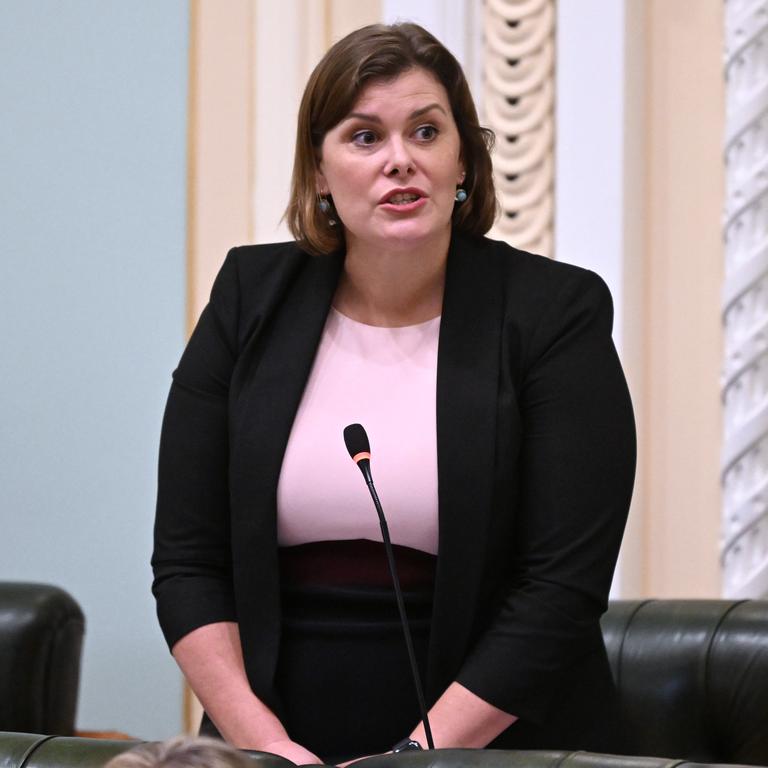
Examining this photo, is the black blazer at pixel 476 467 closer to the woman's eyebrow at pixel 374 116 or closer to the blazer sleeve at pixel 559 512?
the blazer sleeve at pixel 559 512

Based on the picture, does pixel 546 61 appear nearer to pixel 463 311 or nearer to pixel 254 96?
pixel 254 96

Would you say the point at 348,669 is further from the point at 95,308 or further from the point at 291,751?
the point at 95,308

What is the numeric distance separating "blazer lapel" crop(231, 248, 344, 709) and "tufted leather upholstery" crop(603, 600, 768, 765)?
57 cm

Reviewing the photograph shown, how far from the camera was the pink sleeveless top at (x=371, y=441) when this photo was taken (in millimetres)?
1949

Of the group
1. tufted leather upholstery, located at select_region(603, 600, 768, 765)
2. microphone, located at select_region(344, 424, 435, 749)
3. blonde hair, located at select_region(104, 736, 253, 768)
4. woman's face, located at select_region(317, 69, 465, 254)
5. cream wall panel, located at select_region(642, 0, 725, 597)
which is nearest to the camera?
blonde hair, located at select_region(104, 736, 253, 768)

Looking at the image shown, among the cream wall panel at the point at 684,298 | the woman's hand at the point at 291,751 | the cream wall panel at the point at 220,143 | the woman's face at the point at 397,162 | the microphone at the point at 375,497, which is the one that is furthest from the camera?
the cream wall panel at the point at 220,143

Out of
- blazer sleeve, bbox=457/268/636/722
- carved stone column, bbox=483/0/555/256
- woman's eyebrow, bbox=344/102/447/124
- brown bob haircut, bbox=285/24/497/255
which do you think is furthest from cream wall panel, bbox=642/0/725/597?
woman's eyebrow, bbox=344/102/447/124

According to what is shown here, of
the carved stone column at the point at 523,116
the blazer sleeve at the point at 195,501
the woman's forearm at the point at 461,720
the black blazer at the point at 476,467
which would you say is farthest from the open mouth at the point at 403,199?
the carved stone column at the point at 523,116

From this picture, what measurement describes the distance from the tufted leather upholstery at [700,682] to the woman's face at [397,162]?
0.70 m

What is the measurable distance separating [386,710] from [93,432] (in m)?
1.67

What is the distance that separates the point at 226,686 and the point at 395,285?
0.56 meters

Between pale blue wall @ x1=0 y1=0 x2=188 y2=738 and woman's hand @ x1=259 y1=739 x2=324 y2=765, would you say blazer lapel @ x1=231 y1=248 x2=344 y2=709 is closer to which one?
woman's hand @ x1=259 y1=739 x2=324 y2=765

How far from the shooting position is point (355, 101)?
201cm

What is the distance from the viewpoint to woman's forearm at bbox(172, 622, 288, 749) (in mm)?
1944
